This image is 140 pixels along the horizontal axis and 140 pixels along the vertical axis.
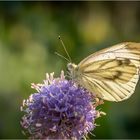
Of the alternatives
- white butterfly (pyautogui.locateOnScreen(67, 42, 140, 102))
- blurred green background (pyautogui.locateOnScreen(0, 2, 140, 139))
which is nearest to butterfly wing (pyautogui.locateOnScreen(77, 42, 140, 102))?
white butterfly (pyautogui.locateOnScreen(67, 42, 140, 102))

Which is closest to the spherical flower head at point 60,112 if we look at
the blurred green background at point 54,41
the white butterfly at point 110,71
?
the white butterfly at point 110,71

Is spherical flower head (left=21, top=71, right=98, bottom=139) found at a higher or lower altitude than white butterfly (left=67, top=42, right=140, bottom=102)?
lower

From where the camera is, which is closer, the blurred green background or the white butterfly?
the white butterfly

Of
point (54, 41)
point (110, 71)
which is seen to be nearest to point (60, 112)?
point (110, 71)

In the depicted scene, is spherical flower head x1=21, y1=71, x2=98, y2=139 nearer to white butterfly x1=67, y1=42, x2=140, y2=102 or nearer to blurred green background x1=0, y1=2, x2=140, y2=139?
white butterfly x1=67, y1=42, x2=140, y2=102

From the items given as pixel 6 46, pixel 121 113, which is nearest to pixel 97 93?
pixel 121 113

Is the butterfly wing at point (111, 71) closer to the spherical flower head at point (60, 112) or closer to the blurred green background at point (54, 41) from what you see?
the spherical flower head at point (60, 112)

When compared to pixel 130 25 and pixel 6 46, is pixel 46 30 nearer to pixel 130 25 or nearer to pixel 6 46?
pixel 6 46
